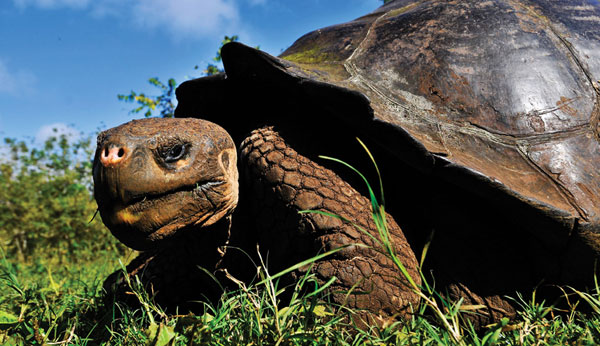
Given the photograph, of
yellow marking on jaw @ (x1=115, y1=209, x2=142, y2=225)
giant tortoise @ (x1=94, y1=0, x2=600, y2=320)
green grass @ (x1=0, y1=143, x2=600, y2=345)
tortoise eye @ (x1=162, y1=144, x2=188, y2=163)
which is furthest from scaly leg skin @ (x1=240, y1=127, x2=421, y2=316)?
yellow marking on jaw @ (x1=115, y1=209, x2=142, y2=225)

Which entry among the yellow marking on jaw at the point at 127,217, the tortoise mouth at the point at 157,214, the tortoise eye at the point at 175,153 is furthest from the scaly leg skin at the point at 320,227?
the yellow marking on jaw at the point at 127,217

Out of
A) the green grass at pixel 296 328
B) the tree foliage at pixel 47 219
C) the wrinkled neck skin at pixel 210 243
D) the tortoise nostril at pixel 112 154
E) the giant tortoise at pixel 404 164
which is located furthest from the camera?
the tree foliage at pixel 47 219

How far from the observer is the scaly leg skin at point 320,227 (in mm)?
1760

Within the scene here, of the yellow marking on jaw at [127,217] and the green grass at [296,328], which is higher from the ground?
the yellow marking on jaw at [127,217]

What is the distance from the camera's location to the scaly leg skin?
176 centimetres

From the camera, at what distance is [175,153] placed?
1798 mm

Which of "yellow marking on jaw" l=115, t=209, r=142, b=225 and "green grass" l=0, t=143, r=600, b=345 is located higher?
"yellow marking on jaw" l=115, t=209, r=142, b=225

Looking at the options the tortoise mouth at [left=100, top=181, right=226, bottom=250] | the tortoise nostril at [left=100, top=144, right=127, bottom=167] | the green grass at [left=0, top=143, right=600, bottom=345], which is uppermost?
the tortoise nostril at [left=100, top=144, right=127, bottom=167]

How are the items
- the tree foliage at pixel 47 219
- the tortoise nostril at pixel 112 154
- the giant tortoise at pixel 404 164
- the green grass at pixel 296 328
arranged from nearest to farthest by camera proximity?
the green grass at pixel 296 328 < the tortoise nostril at pixel 112 154 < the giant tortoise at pixel 404 164 < the tree foliage at pixel 47 219

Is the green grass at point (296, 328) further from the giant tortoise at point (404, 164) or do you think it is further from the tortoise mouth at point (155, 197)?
the tortoise mouth at point (155, 197)

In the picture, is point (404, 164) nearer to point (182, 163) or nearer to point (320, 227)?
point (320, 227)

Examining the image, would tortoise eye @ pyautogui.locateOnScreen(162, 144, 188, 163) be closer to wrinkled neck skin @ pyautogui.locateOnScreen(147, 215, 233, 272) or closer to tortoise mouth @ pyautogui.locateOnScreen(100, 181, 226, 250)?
tortoise mouth @ pyautogui.locateOnScreen(100, 181, 226, 250)

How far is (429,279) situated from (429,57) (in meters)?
1.19

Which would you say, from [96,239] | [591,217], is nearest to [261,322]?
[591,217]
